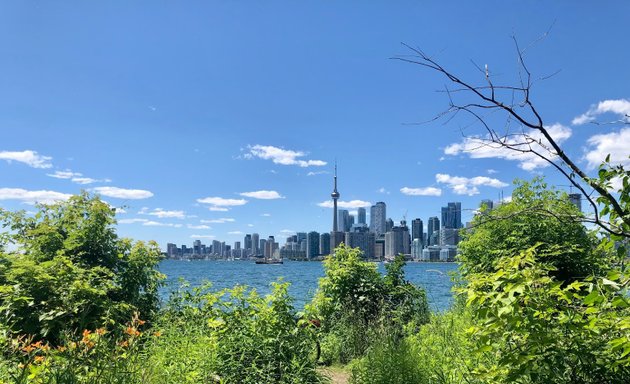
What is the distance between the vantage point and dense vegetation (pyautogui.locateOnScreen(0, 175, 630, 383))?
3.09 metres

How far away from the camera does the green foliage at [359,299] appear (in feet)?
27.6

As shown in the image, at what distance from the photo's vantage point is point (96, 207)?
790cm

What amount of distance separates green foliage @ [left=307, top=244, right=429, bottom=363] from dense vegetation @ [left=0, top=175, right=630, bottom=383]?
4cm

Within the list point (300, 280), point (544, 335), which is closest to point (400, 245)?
point (544, 335)

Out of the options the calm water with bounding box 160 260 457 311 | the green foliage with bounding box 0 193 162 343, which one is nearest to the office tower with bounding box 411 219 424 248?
the calm water with bounding box 160 260 457 311

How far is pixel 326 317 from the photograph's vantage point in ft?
30.6

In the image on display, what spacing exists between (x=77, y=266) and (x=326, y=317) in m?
4.71

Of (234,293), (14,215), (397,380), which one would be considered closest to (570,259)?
(397,380)

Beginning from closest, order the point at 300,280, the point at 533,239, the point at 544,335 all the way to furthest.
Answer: the point at 544,335 → the point at 533,239 → the point at 300,280

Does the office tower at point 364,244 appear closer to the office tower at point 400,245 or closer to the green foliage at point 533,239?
the office tower at point 400,245

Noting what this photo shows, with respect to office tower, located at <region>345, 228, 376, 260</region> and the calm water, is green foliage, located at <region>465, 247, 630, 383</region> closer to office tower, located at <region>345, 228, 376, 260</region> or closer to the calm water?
the calm water

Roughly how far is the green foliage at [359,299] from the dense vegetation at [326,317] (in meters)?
0.04

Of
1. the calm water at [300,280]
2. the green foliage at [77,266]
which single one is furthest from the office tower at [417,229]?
the green foliage at [77,266]

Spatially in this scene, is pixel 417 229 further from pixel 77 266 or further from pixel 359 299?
pixel 77 266
